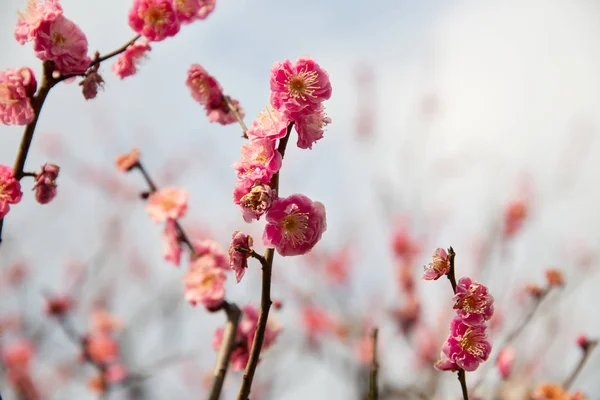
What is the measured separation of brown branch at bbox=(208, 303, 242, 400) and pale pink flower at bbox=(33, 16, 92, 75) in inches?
41.4

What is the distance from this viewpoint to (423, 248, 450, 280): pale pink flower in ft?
4.08

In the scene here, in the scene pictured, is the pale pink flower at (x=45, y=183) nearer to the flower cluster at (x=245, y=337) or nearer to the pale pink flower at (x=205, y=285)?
the pale pink flower at (x=205, y=285)

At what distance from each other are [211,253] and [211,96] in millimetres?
694

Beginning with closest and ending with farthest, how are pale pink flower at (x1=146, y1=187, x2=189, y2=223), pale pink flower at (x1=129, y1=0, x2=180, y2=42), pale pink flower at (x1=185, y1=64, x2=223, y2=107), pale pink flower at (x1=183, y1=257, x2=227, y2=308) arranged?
pale pink flower at (x1=129, y1=0, x2=180, y2=42) < pale pink flower at (x1=185, y1=64, x2=223, y2=107) < pale pink flower at (x1=183, y1=257, x2=227, y2=308) < pale pink flower at (x1=146, y1=187, x2=189, y2=223)

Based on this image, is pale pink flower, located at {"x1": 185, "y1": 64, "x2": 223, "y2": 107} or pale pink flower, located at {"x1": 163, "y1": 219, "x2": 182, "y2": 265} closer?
pale pink flower, located at {"x1": 185, "y1": 64, "x2": 223, "y2": 107}

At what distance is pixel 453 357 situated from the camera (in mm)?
1294

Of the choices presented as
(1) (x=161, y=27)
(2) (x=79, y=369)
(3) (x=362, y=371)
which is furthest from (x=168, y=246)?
(2) (x=79, y=369)

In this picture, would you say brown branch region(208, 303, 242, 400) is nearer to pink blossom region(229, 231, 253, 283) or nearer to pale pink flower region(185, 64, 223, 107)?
pink blossom region(229, 231, 253, 283)

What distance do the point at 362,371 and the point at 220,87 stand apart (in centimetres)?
330

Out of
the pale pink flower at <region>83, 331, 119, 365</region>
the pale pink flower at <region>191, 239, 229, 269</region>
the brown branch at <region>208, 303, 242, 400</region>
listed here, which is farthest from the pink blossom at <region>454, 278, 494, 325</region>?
the pale pink flower at <region>83, 331, 119, 365</region>

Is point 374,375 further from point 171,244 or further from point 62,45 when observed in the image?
point 62,45

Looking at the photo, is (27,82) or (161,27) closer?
(27,82)

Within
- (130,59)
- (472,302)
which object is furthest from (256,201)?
(130,59)

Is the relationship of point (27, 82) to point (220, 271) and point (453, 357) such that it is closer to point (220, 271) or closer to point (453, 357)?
point (220, 271)
